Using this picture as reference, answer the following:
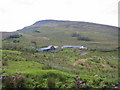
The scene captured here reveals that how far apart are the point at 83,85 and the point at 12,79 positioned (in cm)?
598

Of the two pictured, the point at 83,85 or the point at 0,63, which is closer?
the point at 83,85

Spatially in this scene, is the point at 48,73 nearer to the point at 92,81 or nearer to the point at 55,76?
the point at 55,76

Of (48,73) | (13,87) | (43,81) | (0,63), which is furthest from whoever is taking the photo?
(0,63)

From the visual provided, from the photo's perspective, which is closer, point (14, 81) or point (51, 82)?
point (14, 81)

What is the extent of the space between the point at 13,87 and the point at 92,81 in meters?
6.72

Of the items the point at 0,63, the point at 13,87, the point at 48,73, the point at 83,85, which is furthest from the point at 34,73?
the point at 0,63

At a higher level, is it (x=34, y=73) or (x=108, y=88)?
(x=34, y=73)

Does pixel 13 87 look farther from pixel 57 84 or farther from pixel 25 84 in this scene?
pixel 57 84

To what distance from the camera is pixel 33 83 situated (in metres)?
15.1

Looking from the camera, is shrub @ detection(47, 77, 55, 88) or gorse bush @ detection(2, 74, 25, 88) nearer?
gorse bush @ detection(2, 74, 25, 88)

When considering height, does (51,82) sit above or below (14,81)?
below

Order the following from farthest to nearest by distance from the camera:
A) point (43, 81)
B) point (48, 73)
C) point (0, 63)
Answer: point (0, 63)
point (48, 73)
point (43, 81)

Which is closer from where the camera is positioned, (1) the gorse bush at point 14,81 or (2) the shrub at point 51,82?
(1) the gorse bush at point 14,81

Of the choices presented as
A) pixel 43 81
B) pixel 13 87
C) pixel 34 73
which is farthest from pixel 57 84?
pixel 13 87
